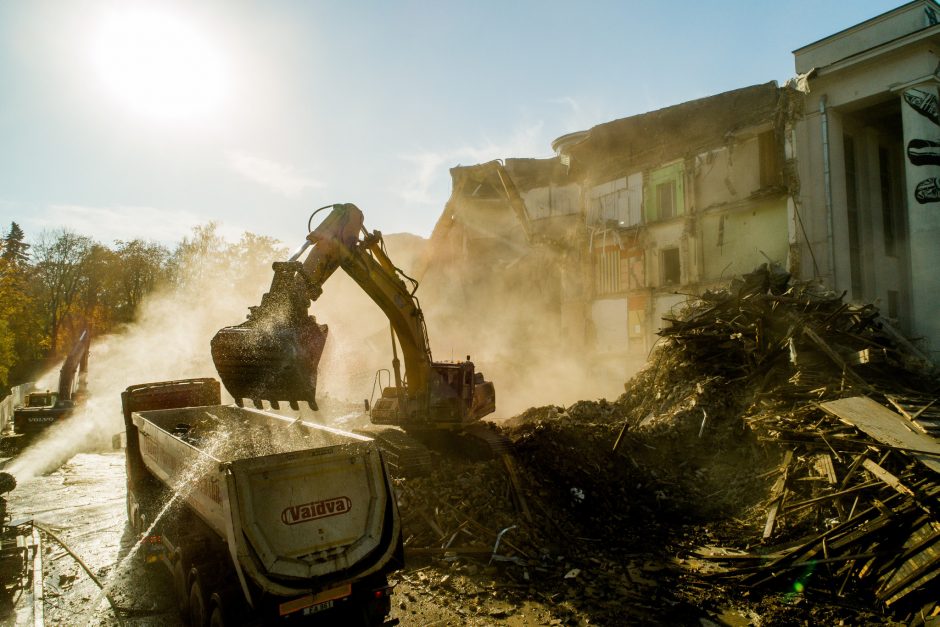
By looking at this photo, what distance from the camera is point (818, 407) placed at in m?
9.78

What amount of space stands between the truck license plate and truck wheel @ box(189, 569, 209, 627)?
4.59 feet

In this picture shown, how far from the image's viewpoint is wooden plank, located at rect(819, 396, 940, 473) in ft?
24.6

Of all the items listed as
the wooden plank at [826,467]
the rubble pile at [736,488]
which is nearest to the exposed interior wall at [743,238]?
the rubble pile at [736,488]

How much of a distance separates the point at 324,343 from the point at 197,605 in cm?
304

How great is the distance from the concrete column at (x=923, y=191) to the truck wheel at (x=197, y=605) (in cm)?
1966

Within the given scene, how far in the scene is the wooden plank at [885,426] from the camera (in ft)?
24.6

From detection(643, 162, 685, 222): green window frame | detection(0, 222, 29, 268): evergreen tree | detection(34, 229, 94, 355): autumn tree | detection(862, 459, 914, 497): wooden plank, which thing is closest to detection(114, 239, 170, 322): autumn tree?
detection(34, 229, 94, 355): autumn tree

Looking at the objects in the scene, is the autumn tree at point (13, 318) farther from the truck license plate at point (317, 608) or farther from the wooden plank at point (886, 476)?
the wooden plank at point (886, 476)

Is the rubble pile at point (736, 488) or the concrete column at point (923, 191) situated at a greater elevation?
the concrete column at point (923, 191)

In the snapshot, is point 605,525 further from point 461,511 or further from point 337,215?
point 337,215

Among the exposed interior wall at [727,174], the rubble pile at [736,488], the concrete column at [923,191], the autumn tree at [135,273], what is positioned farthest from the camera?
the autumn tree at [135,273]

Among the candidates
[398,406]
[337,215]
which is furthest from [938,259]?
[337,215]

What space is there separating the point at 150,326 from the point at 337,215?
39800mm

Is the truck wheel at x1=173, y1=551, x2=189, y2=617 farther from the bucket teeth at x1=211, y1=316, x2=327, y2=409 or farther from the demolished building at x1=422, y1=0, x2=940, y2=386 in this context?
the demolished building at x1=422, y1=0, x2=940, y2=386
